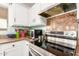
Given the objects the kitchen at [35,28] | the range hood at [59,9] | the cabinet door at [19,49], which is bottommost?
the cabinet door at [19,49]

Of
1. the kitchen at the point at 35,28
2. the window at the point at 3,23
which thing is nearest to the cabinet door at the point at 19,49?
the kitchen at the point at 35,28

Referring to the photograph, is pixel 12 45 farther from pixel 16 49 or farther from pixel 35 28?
pixel 35 28

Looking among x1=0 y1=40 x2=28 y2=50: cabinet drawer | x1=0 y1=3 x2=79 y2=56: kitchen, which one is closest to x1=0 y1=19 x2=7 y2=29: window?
x1=0 y1=3 x2=79 y2=56: kitchen

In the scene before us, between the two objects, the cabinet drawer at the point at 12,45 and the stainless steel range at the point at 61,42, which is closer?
the stainless steel range at the point at 61,42

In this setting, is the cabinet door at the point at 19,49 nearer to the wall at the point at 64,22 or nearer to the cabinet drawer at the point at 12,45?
the cabinet drawer at the point at 12,45

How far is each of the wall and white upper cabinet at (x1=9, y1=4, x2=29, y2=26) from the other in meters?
0.30

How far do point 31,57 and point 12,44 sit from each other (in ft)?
0.91

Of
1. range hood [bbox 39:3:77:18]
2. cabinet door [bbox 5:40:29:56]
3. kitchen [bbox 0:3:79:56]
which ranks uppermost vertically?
range hood [bbox 39:3:77:18]

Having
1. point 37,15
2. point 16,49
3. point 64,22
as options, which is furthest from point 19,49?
point 64,22

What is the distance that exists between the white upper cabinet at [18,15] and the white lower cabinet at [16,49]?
0.77ft

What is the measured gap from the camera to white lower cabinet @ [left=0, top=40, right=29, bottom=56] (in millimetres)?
1011

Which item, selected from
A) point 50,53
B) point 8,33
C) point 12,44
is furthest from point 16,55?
point 50,53

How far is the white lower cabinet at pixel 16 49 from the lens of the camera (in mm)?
1011

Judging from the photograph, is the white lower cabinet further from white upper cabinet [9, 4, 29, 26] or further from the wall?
the wall
